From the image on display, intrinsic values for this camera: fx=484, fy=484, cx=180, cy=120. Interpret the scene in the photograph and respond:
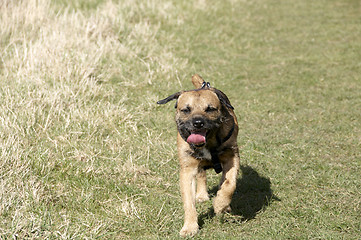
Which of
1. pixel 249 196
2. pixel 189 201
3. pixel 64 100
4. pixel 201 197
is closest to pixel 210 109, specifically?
pixel 189 201

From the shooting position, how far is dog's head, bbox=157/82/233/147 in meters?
4.50

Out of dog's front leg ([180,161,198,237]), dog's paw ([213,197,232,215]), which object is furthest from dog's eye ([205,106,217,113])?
dog's paw ([213,197,232,215])

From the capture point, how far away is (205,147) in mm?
4699

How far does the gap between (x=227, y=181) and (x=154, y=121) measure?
3.32 metres

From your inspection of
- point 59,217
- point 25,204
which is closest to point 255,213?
point 59,217

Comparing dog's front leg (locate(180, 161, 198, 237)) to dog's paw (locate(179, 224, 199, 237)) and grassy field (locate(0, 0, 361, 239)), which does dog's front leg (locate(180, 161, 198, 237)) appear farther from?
grassy field (locate(0, 0, 361, 239))

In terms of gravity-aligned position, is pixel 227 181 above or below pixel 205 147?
below

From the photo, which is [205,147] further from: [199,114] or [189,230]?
[189,230]

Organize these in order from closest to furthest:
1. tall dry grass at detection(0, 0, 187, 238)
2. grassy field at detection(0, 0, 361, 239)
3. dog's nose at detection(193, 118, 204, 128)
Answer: dog's nose at detection(193, 118, 204, 128) < grassy field at detection(0, 0, 361, 239) < tall dry grass at detection(0, 0, 187, 238)

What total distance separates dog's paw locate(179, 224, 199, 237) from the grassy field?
0.14 metres

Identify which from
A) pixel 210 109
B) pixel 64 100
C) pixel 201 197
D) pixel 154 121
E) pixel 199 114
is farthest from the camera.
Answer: pixel 154 121

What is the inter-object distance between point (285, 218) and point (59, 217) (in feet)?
7.42

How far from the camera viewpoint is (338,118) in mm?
8156

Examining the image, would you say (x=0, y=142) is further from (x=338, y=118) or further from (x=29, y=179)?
(x=338, y=118)
